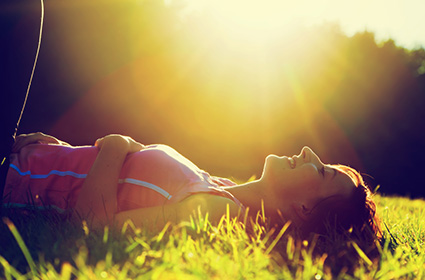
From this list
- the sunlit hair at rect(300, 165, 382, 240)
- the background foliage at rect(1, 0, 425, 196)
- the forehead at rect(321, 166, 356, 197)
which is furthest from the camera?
the background foliage at rect(1, 0, 425, 196)

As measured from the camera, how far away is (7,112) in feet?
9.29

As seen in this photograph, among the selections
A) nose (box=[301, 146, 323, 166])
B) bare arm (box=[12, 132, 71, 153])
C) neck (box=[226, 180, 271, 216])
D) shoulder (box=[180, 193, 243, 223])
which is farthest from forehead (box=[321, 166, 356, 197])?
bare arm (box=[12, 132, 71, 153])

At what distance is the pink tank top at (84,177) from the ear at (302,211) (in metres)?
0.48

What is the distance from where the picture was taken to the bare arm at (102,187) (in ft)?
8.13

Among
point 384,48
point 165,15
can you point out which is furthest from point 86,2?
point 384,48

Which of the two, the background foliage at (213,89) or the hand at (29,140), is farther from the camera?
the background foliage at (213,89)

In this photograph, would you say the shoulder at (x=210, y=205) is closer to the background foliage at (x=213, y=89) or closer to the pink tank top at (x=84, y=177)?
the pink tank top at (x=84, y=177)

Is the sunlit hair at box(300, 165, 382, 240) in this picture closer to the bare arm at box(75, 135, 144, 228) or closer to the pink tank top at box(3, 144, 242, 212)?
the pink tank top at box(3, 144, 242, 212)

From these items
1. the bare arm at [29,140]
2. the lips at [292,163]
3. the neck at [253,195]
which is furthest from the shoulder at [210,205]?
the bare arm at [29,140]

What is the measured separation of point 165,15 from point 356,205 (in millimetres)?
8931

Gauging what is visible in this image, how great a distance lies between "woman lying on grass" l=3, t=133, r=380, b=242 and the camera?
8.29ft

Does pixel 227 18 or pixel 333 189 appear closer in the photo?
pixel 333 189

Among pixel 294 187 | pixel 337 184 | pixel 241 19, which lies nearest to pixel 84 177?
pixel 294 187

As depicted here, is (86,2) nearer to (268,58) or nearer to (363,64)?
(268,58)
